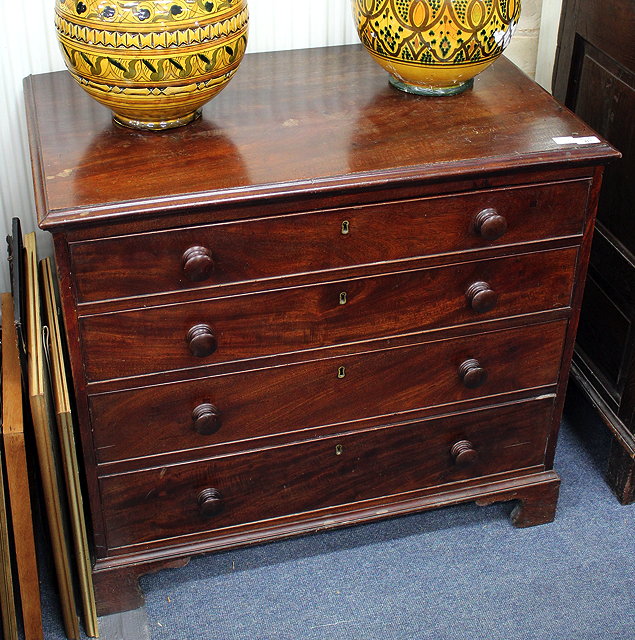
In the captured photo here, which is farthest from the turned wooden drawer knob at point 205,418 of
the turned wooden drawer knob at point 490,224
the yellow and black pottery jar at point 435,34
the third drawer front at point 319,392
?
the yellow and black pottery jar at point 435,34

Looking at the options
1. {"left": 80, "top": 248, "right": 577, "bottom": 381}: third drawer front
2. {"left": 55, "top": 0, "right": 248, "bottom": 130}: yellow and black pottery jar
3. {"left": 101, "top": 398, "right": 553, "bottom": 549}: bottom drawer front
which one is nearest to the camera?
{"left": 55, "top": 0, "right": 248, "bottom": 130}: yellow and black pottery jar

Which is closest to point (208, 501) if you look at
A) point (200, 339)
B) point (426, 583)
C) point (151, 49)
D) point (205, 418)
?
point (205, 418)

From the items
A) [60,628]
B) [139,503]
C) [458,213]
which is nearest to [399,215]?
[458,213]

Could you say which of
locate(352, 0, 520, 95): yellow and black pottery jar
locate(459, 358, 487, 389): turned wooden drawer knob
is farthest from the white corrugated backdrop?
locate(459, 358, 487, 389): turned wooden drawer knob

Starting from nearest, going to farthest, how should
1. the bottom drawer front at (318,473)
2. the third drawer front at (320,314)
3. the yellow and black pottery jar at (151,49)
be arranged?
1. the yellow and black pottery jar at (151,49)
2. the third drawer front at (320,314)
3. the bottom drawer front at (318,473)

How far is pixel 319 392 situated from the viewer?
Result: 1.61 metres

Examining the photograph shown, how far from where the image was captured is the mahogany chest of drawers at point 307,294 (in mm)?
1391

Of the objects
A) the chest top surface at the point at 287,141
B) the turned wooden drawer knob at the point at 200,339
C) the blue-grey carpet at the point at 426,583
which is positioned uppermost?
the chest top surface at the point at 287,141

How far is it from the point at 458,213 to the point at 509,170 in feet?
0.33

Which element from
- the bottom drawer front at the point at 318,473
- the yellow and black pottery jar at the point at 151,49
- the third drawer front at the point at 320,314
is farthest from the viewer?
the bottom drawer front at the point at 318,473

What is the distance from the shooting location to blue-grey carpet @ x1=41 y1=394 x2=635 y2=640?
66.9 inches

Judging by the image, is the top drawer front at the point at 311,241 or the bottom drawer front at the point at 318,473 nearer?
the top drawer front at the point at 311,241

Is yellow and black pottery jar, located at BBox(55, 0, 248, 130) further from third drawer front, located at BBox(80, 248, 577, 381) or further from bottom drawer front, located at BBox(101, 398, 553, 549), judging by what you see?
bottom drawer front, located at BBox(101, 398, 553, 549)

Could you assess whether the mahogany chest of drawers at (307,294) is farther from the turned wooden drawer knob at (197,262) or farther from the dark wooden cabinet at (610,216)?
the dark wooden cabinet at (610,216)
